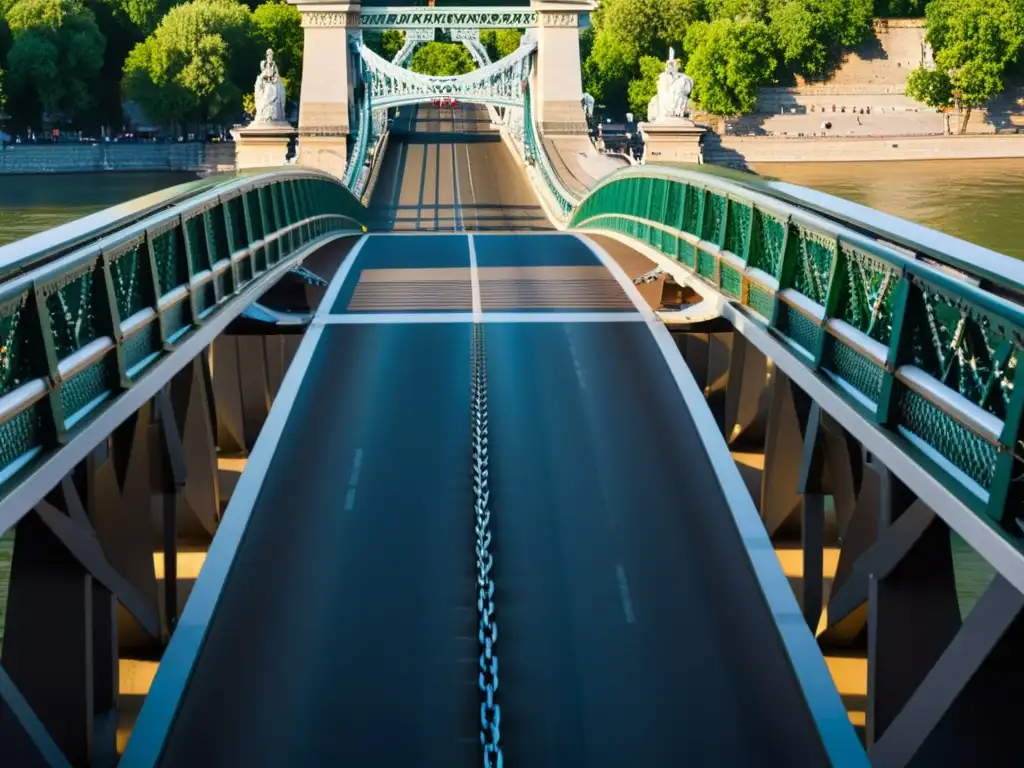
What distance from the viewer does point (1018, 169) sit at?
102 m

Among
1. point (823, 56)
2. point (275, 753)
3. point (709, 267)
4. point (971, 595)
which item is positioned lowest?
point (971, 595)

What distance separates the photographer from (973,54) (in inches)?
4626

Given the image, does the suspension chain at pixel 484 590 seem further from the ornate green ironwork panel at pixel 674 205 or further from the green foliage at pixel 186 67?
the green foliage at pixel 186 67

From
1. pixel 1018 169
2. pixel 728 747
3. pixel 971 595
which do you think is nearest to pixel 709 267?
pixel 971 595

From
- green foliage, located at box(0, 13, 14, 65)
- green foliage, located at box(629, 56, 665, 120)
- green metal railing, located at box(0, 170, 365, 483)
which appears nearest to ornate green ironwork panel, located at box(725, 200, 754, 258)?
green metal railing, located at box(0, 170, 365, 483)

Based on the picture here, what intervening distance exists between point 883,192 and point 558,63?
60.8 ft

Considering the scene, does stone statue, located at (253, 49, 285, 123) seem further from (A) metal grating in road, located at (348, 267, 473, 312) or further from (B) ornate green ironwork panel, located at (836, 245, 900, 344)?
(B) ornate green ironwork panel, located at (836, 245, 900, 344)

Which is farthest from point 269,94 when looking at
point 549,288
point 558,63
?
point 549,288

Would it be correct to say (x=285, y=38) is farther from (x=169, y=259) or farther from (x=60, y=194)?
(x=169, y=259)

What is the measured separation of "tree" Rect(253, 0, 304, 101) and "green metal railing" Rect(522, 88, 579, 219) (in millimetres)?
30761

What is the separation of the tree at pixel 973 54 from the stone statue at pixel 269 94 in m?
70.8

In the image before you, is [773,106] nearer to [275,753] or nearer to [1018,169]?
[1018,169]

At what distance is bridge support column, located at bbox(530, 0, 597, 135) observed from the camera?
8381cm

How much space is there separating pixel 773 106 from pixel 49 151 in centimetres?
5378
